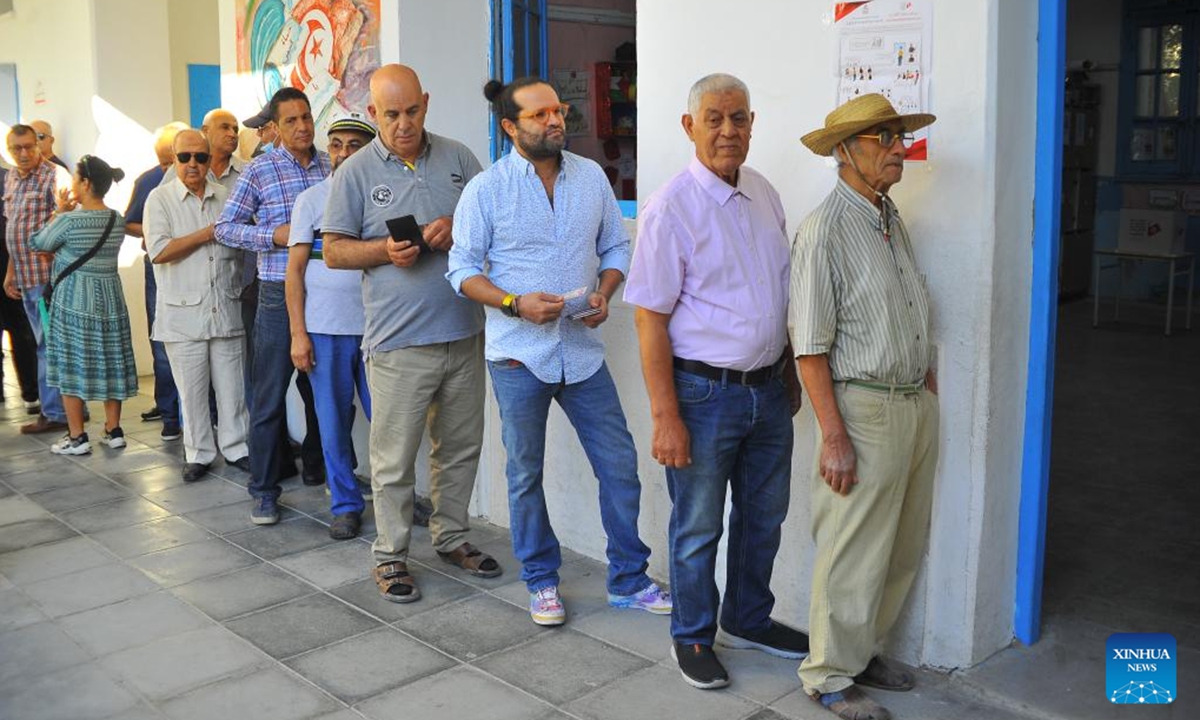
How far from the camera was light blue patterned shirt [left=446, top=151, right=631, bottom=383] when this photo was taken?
4.03 m

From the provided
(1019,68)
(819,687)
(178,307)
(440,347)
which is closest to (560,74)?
(178,307)

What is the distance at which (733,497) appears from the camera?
3.84 m

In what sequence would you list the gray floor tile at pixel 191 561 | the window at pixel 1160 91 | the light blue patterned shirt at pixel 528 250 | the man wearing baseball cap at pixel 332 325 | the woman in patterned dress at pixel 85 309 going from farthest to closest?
the window at pixel 1160 91, the woman in patterned dress at pixel 85 309, the man wearing baseball cap at pixel 332 325, the gray floor tile at pixel 191 561, the light blue patterned shirt at pixel 528 250

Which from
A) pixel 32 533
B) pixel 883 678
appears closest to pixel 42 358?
pixel 32 533

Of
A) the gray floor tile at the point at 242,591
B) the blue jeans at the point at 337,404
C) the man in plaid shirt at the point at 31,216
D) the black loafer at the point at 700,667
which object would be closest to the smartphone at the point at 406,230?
the blue jeans at the point at 337,404

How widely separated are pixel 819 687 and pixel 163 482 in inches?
157

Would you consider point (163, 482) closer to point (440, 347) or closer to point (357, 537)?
point (357, 537)

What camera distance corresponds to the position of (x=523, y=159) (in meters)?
4.07

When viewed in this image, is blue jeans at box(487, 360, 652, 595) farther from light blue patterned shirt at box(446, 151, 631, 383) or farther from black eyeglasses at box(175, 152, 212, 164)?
black eyeglasses at box(175, 152, 212, 164)

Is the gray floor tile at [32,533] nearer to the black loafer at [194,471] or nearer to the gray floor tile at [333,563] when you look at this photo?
the black loafer at [194,471]

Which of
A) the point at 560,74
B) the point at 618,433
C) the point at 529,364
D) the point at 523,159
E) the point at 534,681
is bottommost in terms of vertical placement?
the point at 534,681

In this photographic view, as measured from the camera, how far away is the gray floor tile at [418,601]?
4.40m

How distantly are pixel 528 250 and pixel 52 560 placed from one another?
2.57m

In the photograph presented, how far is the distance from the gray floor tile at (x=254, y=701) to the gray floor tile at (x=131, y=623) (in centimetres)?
54
